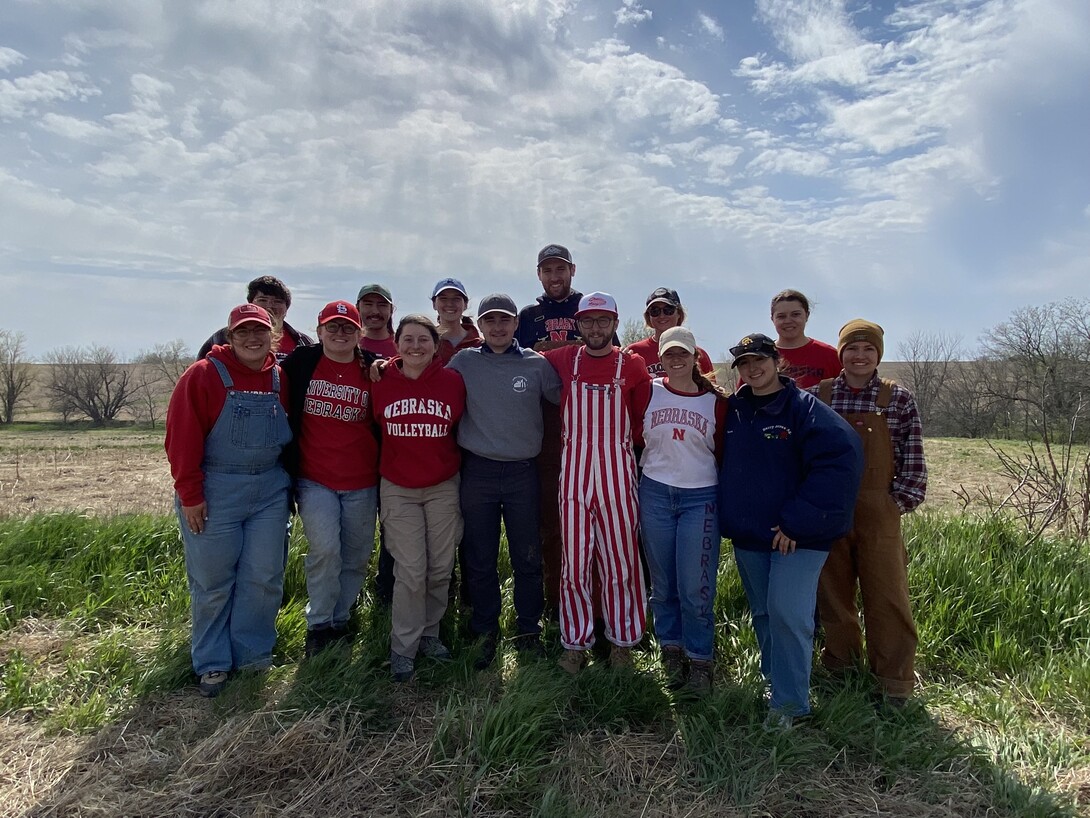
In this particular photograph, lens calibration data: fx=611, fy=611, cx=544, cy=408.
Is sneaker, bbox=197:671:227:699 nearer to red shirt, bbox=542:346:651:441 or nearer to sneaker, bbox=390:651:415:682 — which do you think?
sneaker, bbox=390:651:415:682

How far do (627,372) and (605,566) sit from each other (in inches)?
50.5

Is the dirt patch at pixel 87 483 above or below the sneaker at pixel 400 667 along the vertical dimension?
below

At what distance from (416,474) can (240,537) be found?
116 cm

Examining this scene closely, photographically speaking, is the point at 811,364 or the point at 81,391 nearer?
the point at 811,364

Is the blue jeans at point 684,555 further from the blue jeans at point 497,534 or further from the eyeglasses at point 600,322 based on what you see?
the eyeglasses at point 600,322

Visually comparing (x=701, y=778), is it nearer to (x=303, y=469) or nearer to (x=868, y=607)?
(x=868, y=607)

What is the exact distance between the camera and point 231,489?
375cm

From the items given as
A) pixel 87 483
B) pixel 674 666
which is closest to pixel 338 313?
pixel 674 666

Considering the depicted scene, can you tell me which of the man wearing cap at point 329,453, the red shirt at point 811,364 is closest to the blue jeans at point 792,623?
the red shirt at point 811,364

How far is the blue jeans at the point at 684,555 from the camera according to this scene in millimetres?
3754

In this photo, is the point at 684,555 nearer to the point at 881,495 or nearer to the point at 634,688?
the point at 634,688

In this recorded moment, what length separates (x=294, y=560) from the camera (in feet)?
16.6

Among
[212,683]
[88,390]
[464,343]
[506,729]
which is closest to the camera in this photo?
[506,729]

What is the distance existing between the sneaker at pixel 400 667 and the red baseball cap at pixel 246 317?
225cm
